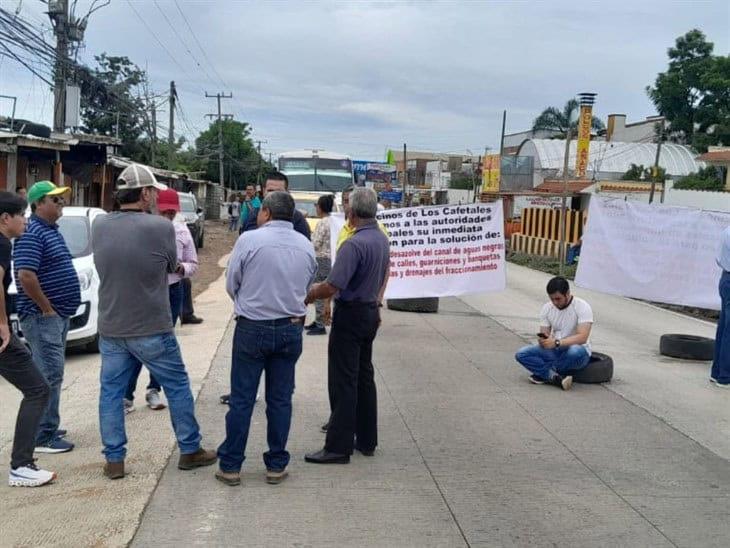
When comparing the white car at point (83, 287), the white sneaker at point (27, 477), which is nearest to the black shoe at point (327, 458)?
the white sneaker at point (27, 477)

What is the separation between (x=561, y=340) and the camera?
7.98m

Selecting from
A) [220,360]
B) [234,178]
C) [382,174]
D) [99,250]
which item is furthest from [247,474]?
[234,178]

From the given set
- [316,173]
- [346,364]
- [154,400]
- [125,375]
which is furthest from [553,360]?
[316,173]

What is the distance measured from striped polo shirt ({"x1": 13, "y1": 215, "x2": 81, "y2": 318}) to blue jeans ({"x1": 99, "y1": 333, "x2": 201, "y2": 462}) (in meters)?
0.52

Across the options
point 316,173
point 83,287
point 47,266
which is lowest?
point 83,287

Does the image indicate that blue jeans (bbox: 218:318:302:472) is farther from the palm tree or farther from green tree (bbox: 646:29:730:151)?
the palm tree

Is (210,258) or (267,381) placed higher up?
(267,381)

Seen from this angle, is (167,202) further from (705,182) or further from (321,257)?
(705,182)

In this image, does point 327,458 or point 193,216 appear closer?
point 327,458

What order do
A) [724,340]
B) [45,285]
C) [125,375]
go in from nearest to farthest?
[125,375], [45,285], [724,340]

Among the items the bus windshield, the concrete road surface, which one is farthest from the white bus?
the concrete road surface

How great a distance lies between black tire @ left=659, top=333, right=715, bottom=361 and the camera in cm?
1008

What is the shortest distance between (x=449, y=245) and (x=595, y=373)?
3.45 meters

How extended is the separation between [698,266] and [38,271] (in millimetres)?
8505
